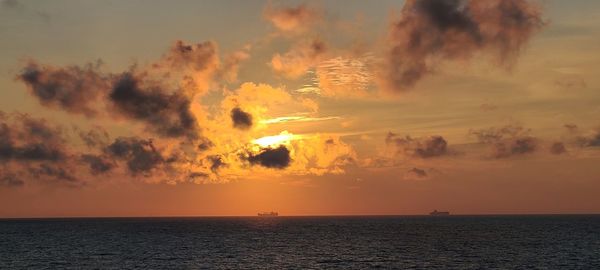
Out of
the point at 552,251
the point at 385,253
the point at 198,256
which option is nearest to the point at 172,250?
the point at 198,256

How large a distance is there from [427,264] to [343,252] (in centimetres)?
3147

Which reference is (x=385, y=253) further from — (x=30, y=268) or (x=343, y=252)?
(x=30, y=268)

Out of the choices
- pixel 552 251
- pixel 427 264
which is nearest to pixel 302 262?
pixel 427 264

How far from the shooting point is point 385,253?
5034 inches

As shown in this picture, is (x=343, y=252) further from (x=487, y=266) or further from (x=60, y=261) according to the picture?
(x=60, y=261)

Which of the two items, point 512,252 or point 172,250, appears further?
point 172,250

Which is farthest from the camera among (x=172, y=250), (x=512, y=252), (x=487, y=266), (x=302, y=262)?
(x=172, y=250)

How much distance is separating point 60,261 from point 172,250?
32.5m

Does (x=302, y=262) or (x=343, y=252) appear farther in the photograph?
(x=343, y=252)

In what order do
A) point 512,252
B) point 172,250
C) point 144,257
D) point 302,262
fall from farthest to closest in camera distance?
point 172,250 < point 512,252 < point 144,257 < point 302,262

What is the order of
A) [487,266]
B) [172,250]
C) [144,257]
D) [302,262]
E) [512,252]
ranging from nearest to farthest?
[487,266] < [302,262] < [144,257] < [512,252] < [172,250]

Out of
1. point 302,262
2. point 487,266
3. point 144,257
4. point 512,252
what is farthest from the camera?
point 512,252

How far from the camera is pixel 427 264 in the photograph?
341 ft

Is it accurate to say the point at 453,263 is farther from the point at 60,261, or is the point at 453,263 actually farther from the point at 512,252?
the point at 60,261
